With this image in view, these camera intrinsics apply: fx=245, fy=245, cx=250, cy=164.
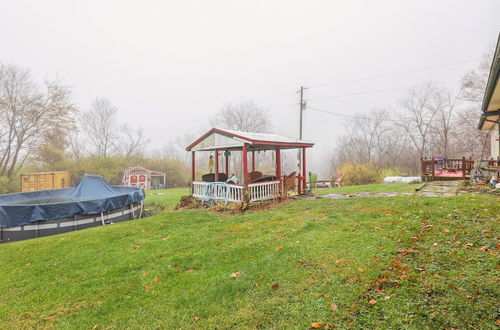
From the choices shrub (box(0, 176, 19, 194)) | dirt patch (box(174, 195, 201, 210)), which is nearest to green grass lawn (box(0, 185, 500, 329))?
dirt patch (box(174, 195, 201, 210))

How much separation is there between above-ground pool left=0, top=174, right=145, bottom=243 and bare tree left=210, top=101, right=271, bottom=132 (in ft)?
117

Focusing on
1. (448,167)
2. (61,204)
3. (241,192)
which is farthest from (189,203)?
(448,167)

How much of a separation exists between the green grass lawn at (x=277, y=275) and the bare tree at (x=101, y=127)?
144 feet

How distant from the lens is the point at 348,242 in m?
4.41

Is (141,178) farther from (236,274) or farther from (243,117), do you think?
(236,274)

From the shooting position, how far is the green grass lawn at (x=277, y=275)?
254 centimetres

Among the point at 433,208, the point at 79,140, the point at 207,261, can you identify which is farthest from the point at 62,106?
the point at 433,208

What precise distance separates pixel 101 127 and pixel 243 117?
26149mm

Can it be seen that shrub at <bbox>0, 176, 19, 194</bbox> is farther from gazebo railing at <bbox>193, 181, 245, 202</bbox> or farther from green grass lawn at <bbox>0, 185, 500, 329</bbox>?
green grass lawn at <bbox>0, 185, 500, 329</bbox>

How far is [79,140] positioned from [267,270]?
49.3 meters

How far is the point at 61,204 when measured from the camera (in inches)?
359

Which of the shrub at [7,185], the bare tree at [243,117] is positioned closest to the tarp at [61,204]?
the shrub at [7,185]

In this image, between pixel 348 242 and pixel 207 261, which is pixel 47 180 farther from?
pixel 348 242

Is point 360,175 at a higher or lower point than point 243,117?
lower
